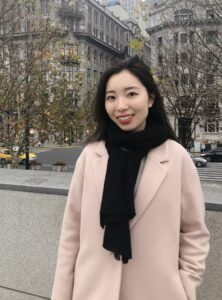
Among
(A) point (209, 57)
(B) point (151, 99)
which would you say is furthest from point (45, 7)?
(B) point (151, 99)

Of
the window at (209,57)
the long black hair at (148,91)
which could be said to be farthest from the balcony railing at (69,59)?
the long black hair at (148,91)

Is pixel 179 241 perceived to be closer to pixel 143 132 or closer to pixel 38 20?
pixel 143 132

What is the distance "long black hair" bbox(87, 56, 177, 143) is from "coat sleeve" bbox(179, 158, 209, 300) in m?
0.29

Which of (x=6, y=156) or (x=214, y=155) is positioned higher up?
(x=6, y=156)

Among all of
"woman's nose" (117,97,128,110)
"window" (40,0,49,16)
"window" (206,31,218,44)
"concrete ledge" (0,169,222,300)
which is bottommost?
"concrete ledge" (0,169,222,300)

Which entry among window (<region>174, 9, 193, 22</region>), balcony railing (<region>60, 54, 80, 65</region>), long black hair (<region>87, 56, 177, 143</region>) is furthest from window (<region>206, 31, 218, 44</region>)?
balcony railing (<region>60, 54, 80, 65</region>)

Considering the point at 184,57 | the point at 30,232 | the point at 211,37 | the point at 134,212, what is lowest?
the point at 30,232

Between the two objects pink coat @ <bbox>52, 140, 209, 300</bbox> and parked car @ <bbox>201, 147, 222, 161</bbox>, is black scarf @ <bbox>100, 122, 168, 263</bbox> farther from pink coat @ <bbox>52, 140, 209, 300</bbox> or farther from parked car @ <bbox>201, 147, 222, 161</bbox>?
parked car @ <bbox>201, 147, 222, 161</bbox>

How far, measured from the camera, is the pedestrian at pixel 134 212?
1.73 m

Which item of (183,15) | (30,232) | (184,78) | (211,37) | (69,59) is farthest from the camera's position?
(69,59)

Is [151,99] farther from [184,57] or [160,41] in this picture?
[160,41]

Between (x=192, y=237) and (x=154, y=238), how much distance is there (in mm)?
187

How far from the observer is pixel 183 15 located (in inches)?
237

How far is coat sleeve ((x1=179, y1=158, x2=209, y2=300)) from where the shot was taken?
5.69 feet
